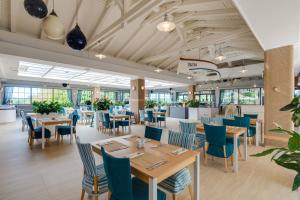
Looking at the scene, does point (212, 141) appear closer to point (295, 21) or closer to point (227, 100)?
point (295, 21)

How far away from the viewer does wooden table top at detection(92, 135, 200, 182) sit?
4.92ft

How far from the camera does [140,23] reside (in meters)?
5.46

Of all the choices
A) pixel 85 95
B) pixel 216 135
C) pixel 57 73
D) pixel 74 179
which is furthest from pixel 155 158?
pixel 85 95

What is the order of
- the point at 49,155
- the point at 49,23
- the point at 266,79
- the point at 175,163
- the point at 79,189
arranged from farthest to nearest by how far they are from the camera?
the point at 266,79, the point at 49,155, the point at 79,189, the point at 49,23, the point at 175,163

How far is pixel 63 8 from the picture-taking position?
427 centimetres

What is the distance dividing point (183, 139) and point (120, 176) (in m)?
1.42

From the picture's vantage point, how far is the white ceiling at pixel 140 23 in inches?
158

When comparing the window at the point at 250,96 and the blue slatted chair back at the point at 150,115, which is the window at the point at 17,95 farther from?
the window at the point at 250,96

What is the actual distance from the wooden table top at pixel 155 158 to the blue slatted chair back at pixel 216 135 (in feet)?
4.16

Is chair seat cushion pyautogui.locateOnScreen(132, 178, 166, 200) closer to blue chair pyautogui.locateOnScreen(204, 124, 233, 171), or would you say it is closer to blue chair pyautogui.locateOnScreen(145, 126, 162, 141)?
blue chair pyautogui.locateOnScreen(145, 126, 162, 141)

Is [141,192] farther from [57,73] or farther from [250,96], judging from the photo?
[250,96]

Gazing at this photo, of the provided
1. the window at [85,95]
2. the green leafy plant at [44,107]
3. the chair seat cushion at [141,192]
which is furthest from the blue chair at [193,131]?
the window at [85,95]

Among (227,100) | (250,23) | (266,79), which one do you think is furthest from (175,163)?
(227,100)

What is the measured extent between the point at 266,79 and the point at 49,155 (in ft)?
21.4
